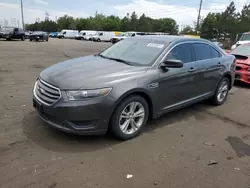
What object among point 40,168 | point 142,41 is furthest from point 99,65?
point 40,168

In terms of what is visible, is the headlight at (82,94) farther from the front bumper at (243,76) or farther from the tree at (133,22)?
the tree at (133,22)

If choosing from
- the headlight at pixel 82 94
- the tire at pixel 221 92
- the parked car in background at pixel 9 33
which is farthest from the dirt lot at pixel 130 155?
the parked car in background at pixel 9 33

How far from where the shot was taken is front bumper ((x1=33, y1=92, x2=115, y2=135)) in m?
3.20

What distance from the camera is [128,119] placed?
12.2 ft

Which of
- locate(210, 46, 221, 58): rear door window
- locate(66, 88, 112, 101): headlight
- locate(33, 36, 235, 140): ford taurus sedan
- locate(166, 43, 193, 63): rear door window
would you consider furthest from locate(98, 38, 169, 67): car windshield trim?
locate(210, 46, 221, 58): rear door window

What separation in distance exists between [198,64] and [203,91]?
26.1 inches

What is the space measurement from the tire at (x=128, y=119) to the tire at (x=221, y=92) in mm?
2454

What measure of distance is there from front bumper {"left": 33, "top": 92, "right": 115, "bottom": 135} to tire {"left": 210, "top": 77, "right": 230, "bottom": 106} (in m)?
3.24

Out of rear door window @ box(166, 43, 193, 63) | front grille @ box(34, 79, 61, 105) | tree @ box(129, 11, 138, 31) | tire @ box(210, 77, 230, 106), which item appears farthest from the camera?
tree @ box(129, 11, 138, 31)

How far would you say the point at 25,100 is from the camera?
534cm

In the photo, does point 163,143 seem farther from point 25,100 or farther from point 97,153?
point 25,100

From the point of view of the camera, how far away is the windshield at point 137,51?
4.11 m

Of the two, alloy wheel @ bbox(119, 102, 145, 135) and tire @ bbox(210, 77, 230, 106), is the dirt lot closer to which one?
alloy wheel @ bbox(119, 102, 145, 135)

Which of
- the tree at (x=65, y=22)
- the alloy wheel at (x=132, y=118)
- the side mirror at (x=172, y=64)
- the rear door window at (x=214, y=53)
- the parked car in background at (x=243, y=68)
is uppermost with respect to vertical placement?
the tree at (x=65, y=22)
